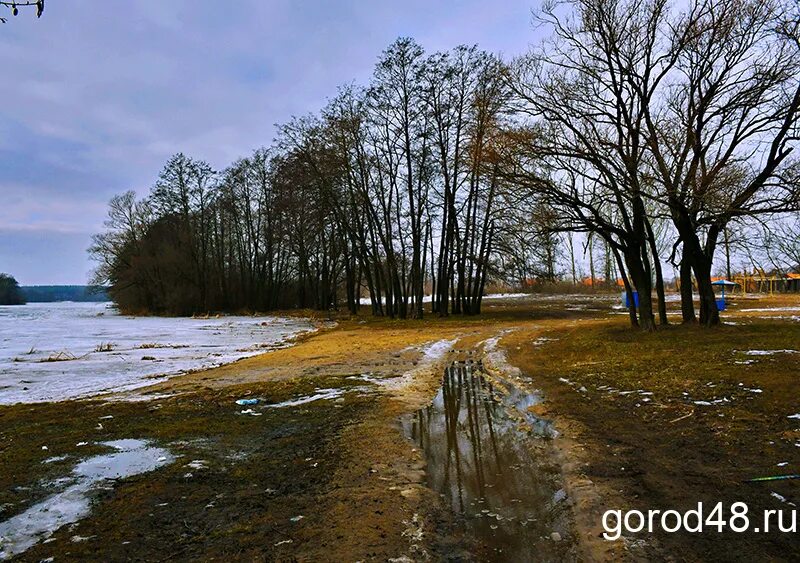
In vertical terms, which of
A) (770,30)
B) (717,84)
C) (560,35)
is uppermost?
(560,35)

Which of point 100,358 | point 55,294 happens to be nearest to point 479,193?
point 100,358

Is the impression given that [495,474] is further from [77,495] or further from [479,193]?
[479,193]

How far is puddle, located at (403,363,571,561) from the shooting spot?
11.4 ft

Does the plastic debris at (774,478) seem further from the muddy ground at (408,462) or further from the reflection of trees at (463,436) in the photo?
the reflection of trees at (463,436)

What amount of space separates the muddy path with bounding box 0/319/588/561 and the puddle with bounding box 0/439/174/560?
0.04 metres

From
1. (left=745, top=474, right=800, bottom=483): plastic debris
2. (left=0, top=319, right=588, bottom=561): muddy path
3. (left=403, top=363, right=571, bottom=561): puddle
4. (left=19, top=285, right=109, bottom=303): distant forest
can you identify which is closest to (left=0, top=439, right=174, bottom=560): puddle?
(left=0, top=319, right=588, bottom=561): muddy path

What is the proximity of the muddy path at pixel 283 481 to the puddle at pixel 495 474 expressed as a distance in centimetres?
2

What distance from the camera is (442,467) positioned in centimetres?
498

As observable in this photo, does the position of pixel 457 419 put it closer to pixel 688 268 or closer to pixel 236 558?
pixel 236 558

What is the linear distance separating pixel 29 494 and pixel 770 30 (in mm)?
17150

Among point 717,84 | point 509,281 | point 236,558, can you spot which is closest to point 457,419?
point 236,558

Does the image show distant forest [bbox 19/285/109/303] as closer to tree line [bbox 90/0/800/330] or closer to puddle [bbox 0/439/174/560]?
tree line [bbox 90/0/800/330]

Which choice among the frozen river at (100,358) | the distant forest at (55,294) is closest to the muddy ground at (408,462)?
the frozen river at (100,358)

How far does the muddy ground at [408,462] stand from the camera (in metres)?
3.38
